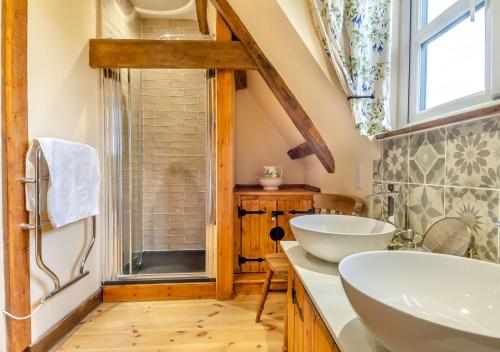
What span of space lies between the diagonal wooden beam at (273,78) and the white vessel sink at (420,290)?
1.45m

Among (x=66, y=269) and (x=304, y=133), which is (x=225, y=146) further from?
(x=66, y=269)

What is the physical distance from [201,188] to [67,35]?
1.59m

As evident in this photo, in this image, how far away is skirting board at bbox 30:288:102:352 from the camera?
1.49m

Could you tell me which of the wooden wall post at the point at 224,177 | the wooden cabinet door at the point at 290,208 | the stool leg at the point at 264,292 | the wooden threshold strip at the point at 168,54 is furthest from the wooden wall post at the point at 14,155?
the wooden cabinet door at the point at 290,208

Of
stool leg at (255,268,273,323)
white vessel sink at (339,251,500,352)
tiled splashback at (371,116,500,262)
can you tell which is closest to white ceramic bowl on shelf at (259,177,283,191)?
stool leg at (255,268,273,323)

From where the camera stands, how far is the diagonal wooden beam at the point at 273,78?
1960 mm

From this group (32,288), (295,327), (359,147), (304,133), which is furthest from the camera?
(304,133)

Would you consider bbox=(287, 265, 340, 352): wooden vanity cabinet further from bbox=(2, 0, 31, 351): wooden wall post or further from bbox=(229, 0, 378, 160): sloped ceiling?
bbox=(2, 0, 31, 351): wooden wall post

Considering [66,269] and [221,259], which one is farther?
[221,259]

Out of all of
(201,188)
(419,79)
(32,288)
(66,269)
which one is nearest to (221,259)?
(201,188)

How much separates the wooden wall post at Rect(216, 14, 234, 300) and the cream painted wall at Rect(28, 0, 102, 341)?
3.08ft

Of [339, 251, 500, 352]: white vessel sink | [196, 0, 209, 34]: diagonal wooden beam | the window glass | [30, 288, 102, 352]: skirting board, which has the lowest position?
[30, 288, 102, 352]: skirting board

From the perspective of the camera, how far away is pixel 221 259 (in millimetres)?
2125

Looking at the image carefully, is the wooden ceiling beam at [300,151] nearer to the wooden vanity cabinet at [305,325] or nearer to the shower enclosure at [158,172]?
the shower enclosure at [158,172]
